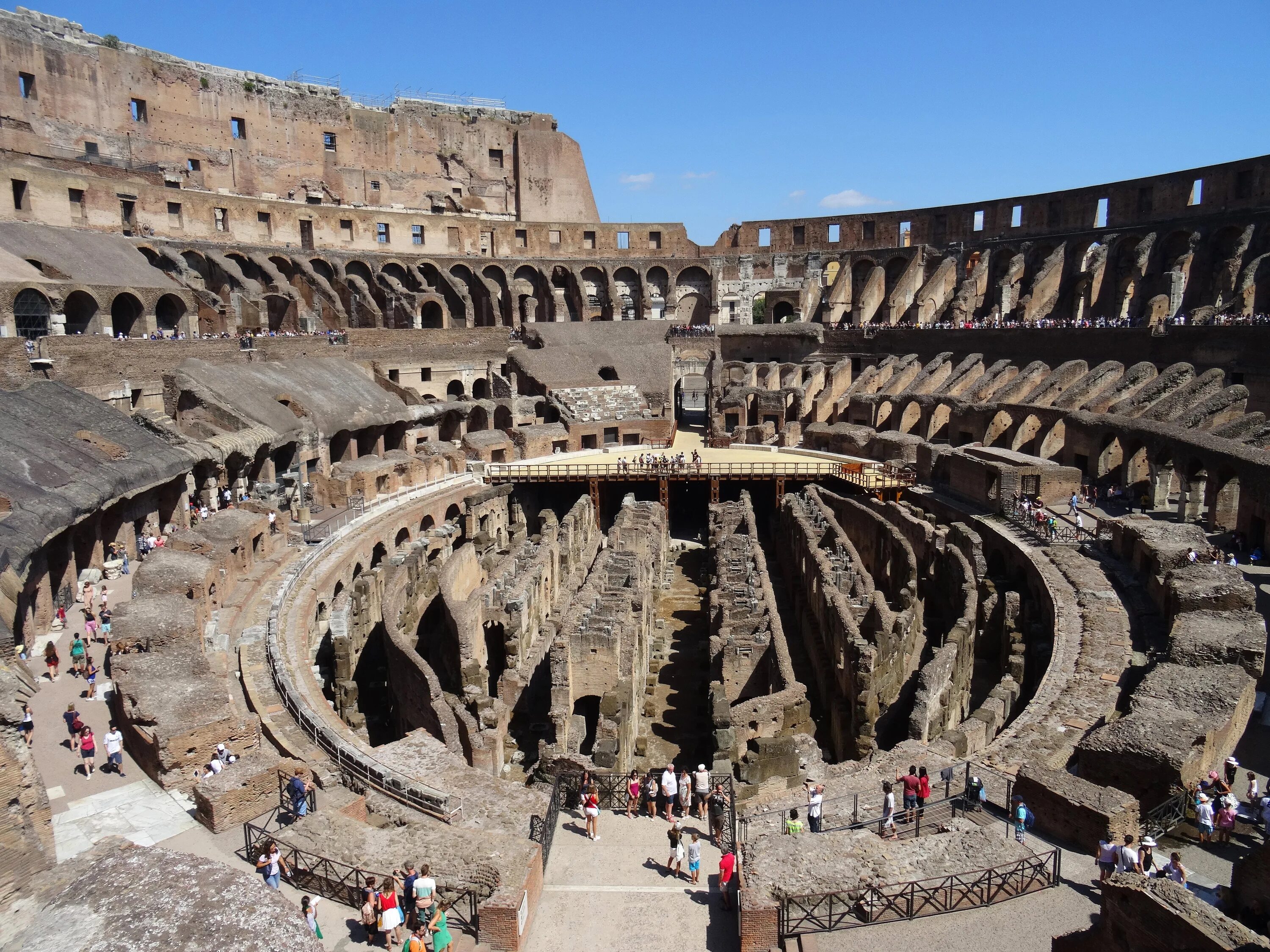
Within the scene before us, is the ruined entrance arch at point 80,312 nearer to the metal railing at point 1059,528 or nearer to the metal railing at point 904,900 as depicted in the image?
the metal railing at point 1059,528

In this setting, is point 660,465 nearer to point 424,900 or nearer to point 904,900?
point 904,900

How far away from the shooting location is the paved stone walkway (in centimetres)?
921

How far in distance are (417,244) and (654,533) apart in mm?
28347

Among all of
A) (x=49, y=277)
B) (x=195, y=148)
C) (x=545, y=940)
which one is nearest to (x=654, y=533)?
(x=545, y=940)

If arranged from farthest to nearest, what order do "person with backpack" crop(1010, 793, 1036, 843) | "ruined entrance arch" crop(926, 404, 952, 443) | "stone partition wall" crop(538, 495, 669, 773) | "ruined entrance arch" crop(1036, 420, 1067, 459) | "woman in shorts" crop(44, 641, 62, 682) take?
"ruined entrance arch" crop(926, 404, 952, 443)
"ruined entrance arch" crop(1036, 420, 1067, 459)
"stone partition wall" crop(538, 495, 669, 773)
"woman in shorts" crop(44, 641, 62, 682)
"person with backpack" crop(1010, 793, 1036, 843)

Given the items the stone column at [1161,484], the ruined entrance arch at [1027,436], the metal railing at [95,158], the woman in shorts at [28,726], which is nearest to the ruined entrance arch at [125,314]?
the metal railing at [95,158]

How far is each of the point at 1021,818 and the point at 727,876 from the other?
3243 mm

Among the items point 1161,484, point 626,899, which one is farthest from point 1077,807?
point 1161,484

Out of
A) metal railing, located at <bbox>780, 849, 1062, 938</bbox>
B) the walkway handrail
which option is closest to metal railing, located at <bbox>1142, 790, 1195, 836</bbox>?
metal railing, located at <bbox>780, 849, 1062, 938</bbox>

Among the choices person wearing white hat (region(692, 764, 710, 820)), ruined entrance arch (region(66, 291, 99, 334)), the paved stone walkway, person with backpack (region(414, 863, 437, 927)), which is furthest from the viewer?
ruined entrance arch (region(66, 291, 99, 334))

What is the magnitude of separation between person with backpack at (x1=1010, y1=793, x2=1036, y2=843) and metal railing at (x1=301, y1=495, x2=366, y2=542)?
18391 mm

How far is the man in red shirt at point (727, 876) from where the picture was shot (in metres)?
9.66

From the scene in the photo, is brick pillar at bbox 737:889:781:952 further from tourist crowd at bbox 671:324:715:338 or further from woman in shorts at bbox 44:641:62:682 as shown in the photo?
tourist crowd at bbox 671:324:715:338

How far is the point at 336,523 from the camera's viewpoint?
25.7 m
